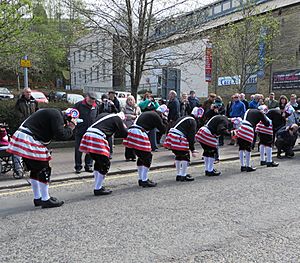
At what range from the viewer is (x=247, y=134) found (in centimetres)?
803

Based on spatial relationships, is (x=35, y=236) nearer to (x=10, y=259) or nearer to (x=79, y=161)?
(x=10, y=259)

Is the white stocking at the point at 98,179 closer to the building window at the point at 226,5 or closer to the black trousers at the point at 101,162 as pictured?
the black trousers at the point at 101,162

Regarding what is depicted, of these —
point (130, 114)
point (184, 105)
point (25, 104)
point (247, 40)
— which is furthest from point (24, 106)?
point (247, 40)

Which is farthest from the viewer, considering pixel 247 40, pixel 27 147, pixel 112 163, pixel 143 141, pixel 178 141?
pixel 247 40

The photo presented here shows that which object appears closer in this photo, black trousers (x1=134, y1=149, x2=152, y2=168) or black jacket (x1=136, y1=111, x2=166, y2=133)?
black trousers (x1=134, y1=149, x2=152, y2=168)

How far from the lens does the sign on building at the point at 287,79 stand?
24422 mm

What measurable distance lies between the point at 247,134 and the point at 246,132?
6cm

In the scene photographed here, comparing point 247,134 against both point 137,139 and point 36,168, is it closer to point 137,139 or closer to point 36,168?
point 137,139

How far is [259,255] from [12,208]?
3.93m

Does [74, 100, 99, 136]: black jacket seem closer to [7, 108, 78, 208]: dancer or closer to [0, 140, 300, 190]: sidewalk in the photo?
[0, 140, 300, 190]: sidewalk

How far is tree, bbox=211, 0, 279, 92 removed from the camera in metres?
17.3

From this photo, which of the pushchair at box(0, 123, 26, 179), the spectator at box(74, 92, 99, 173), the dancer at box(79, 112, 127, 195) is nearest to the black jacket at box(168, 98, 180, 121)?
the spectator at box(74, 92, 99, 173)

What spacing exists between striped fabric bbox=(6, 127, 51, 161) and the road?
2.91 feet

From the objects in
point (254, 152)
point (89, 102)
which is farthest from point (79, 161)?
point (254, 152)
